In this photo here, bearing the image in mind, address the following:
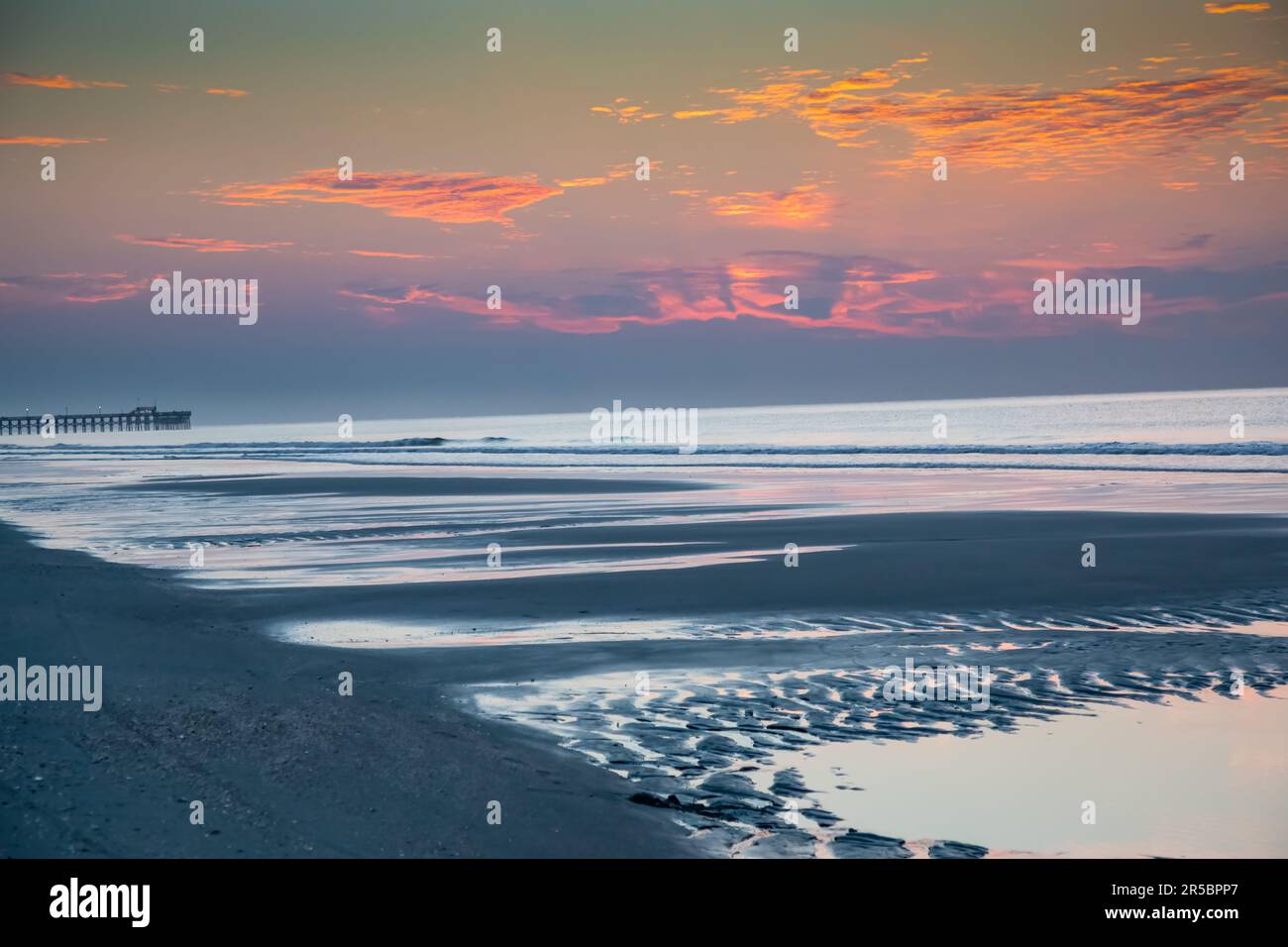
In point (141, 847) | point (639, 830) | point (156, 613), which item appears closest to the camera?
point (141, 847)

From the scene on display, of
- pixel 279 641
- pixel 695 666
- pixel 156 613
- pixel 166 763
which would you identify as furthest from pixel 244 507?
pixel 166 763

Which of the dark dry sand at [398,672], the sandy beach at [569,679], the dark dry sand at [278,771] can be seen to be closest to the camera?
the dark dry sand at [278,771]

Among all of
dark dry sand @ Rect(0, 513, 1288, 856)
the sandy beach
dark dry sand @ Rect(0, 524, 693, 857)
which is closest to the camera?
dark dry sand @ Rect(0, 524, 693, 857)

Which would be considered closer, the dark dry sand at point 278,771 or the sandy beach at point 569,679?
the dark dry sand at point 278,771

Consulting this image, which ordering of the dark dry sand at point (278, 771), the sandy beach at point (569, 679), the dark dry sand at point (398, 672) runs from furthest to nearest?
the sandy beach at point (569, 679), the dark dry sand at point (398, 672), the dark dry sand at point (278, 771)

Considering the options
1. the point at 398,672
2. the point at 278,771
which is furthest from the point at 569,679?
the point at 278,771

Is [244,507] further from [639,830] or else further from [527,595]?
[639,830]
